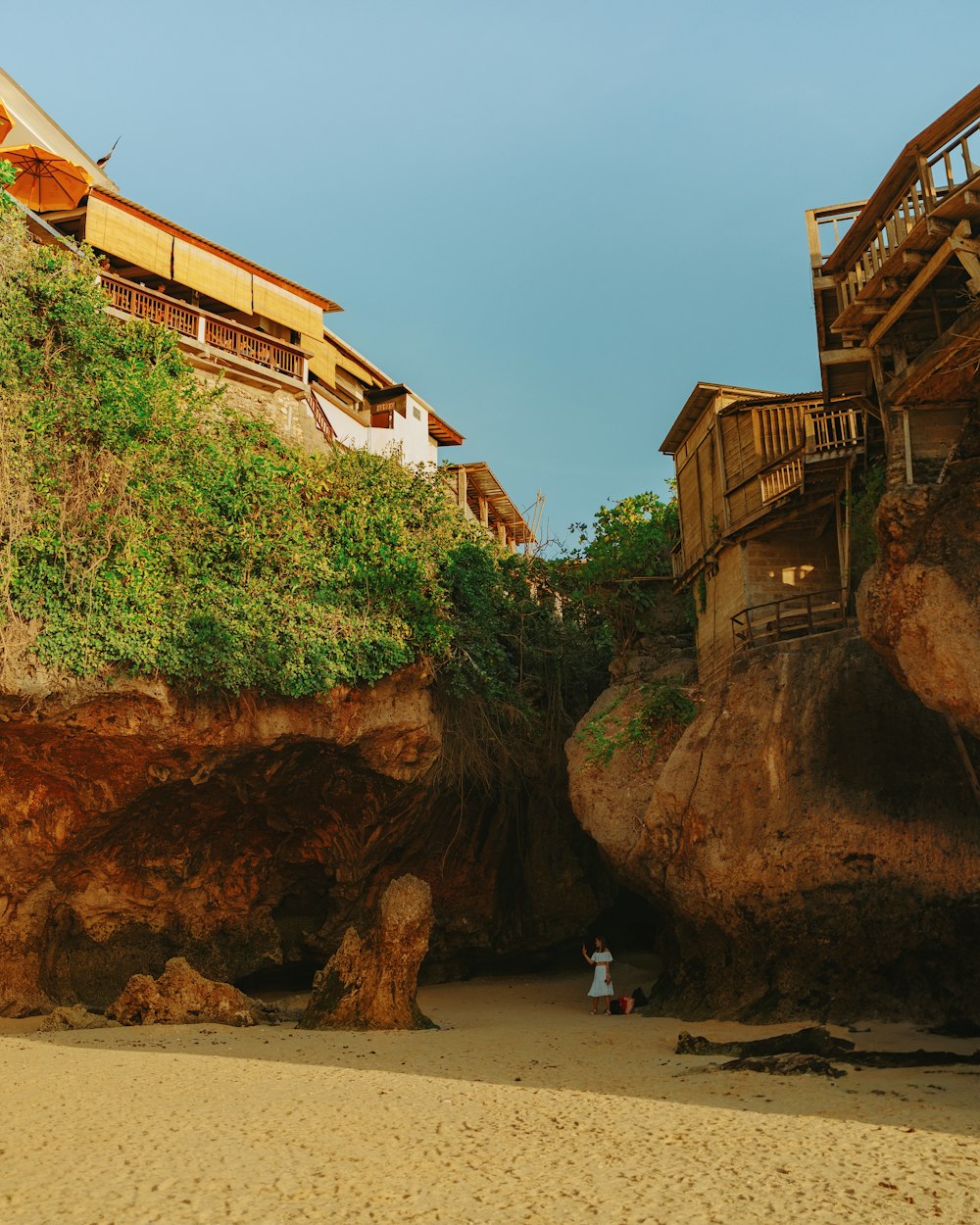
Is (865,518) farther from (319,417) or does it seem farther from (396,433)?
(396,433)

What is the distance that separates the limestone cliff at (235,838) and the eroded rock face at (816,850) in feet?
16.1

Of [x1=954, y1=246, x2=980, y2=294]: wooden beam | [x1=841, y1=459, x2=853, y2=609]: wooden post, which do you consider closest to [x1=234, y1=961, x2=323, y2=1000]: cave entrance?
[x1=841, y1=459, x2=853, y2=609]: wooden post

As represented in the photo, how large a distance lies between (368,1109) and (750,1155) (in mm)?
3236

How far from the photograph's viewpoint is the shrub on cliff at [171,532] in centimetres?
1576

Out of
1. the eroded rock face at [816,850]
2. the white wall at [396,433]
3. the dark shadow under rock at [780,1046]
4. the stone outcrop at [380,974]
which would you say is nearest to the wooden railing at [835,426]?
the eroded rock face at [816,850]

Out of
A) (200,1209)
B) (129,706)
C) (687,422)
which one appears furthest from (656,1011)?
(687,422)

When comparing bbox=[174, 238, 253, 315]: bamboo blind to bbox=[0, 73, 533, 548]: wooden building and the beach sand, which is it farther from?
the beach sand

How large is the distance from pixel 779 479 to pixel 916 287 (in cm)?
691

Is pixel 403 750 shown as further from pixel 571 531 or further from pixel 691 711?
pixel 571 531

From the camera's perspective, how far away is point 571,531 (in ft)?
84.1

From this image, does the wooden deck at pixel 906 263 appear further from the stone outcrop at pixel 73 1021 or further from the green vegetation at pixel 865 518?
the stone outcrop at pixel 73 1021

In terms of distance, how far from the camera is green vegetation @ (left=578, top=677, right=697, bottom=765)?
18.4 meters

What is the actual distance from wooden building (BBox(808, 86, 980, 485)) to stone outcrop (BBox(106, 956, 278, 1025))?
474 inches

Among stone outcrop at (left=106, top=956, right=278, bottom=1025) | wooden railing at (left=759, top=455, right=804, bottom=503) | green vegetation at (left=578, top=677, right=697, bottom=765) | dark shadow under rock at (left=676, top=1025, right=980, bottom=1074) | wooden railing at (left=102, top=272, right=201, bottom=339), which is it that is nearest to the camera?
dark shadow under rock at (left=676, top=1025, right=980, bottom=1074)
